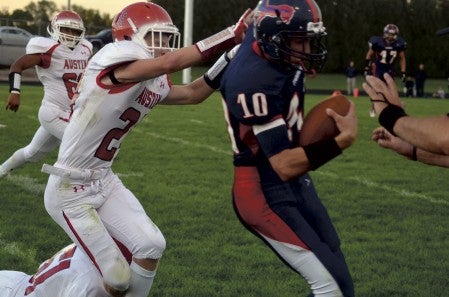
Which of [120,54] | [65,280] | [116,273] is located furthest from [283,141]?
[65,280]

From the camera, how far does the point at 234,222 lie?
740 cm

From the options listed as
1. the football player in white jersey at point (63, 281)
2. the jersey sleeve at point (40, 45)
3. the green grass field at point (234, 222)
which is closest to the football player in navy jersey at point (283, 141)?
the football player in white jersey at point (63, 281)

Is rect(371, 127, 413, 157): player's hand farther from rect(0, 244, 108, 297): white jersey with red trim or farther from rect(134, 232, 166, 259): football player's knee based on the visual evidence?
rect(0, 244, 108, 297): white jersey with red trim

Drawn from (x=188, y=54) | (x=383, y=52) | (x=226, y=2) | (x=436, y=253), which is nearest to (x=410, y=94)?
(x=383, y=52)

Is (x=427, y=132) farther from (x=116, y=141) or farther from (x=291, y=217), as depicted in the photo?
(x=116, y=141)

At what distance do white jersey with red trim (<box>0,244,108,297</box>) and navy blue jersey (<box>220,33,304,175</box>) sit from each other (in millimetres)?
1075

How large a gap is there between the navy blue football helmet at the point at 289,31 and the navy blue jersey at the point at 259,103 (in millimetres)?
60

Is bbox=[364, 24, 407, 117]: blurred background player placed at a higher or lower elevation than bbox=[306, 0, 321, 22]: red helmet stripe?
lower

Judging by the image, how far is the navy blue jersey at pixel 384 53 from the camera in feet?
67.4

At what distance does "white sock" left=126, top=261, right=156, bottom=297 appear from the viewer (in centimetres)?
439

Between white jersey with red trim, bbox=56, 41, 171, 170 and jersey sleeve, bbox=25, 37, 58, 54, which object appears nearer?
white jersey with red trim, bbox=56, 41, 171, 170

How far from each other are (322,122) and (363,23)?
48.3m

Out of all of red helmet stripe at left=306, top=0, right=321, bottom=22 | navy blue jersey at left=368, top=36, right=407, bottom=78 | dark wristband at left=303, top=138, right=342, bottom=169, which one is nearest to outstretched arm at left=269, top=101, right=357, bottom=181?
dark wristband at left=303, top=138, right=342, bottom=169

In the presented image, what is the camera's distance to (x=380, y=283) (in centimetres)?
561
